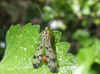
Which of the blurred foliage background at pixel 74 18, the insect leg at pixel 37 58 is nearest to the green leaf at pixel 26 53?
the insect leg at pixel 37 58

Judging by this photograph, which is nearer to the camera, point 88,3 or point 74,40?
point 88,3

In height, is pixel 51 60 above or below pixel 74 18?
below

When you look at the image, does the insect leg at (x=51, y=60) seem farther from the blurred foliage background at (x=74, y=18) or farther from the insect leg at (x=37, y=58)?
the blurred foliage background at (x=74, y=18)

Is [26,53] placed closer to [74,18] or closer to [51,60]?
[51,60]

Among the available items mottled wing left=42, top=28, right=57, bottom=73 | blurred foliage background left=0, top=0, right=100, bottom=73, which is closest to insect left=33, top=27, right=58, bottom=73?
mottled wing left=42, top=28, right=57, bottom=73

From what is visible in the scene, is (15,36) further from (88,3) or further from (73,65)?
(88,3)

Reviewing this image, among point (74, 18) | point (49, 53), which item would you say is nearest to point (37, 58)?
point (49, 53)

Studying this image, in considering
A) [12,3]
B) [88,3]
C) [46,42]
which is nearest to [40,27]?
[46,42]
